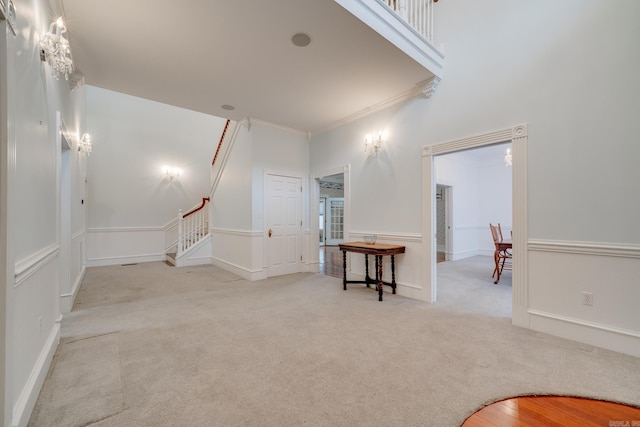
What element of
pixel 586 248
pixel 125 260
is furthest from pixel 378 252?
pixel 125 260

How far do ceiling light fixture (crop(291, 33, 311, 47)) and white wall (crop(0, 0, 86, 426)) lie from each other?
6.51ft

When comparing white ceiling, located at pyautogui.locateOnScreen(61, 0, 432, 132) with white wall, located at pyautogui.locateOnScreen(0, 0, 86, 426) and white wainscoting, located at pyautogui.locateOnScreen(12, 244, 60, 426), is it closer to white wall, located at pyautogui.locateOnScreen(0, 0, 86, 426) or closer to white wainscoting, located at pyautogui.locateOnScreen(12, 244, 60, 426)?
white wall, located at pyautogui.locateOnScreen(0, 0, 86, 426)

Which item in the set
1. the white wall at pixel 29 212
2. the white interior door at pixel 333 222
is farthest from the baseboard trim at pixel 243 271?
the white interior door at pixel 333 222

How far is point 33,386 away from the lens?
1575 mm

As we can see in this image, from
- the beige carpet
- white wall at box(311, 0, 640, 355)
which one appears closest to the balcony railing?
white wall at box(311, 0, 640, 355)

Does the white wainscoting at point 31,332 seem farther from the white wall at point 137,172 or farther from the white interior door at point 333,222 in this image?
the white interior door at point 333,222

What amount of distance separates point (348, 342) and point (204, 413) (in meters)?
1.28

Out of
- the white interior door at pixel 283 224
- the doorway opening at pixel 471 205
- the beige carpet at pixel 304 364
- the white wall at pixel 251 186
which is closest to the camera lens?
the beige carpet at pixel 304 364

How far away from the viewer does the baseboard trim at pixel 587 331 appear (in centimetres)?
220

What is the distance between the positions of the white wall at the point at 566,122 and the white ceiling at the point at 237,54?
77cm

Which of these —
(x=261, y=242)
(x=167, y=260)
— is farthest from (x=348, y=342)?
(x=167, y=260)

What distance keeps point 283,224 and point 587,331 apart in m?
4.44

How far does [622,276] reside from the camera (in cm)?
226

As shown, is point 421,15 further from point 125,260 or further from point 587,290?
point 125,260
